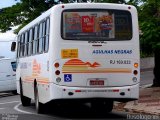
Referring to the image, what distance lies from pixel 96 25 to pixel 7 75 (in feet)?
50.8

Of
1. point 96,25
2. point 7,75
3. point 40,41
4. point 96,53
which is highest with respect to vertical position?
point 96,25

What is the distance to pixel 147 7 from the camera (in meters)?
26.0

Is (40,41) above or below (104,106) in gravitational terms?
above

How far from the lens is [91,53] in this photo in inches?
658

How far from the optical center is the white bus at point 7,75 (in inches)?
1240

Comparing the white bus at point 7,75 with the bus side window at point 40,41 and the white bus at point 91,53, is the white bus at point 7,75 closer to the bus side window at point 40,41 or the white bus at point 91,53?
the bus side window at point 40,41

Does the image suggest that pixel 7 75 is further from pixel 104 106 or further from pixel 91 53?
pixel 91 53

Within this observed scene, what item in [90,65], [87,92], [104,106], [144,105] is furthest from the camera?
[144,105]

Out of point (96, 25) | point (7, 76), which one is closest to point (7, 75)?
point (7, 76)

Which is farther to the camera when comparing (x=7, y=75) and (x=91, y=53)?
(x=7, y=75)

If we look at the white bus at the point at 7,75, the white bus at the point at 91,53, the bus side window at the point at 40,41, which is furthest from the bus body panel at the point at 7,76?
the white bus at the point at 91,53

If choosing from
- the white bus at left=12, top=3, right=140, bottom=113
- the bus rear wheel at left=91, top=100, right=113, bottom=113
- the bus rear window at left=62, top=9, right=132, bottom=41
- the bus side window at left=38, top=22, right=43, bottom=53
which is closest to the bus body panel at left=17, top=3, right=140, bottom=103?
the white bus at left=12, top=3, right=140, bottom=113

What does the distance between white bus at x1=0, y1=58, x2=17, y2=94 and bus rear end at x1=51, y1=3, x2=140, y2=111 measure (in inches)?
602

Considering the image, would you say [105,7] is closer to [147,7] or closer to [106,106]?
[106,106]
